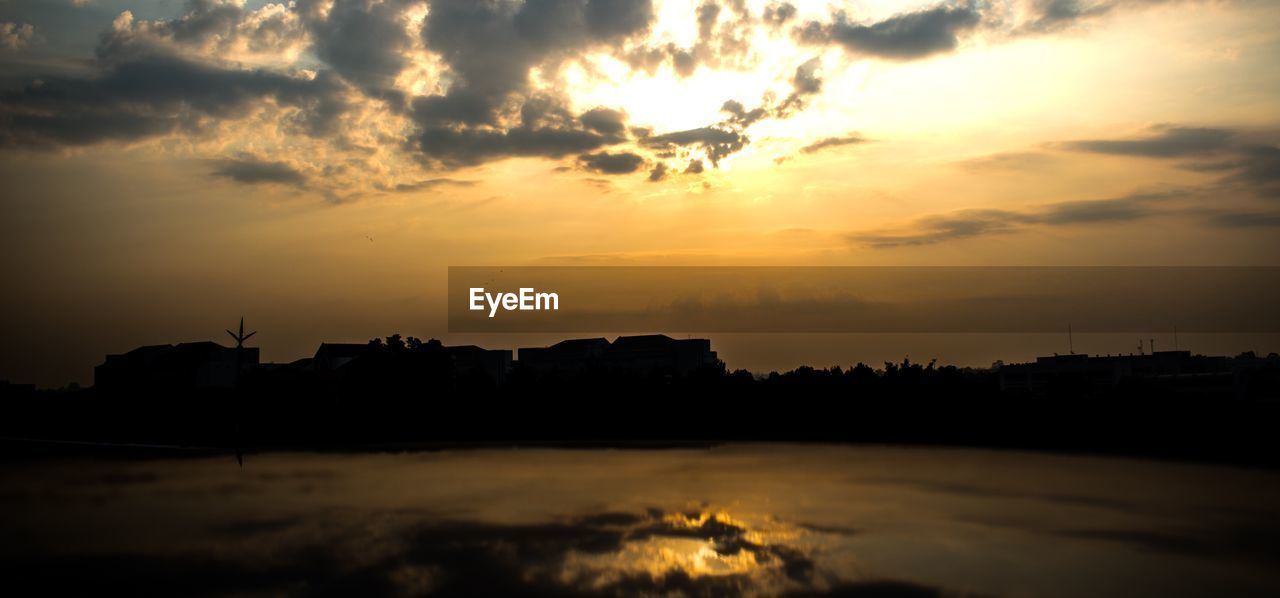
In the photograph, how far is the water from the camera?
14.0 m

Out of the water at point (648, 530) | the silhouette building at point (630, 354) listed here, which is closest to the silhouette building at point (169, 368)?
the silhouette building at point (630, 354)

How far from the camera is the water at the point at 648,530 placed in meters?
14.0

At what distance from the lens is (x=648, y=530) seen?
1827cm

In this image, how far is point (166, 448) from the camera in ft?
138

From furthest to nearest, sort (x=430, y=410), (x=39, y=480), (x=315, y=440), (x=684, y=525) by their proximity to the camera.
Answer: (x=430, y=410) → (x=315, y=440) → (x=39, y=480) → (x=684, y=525)

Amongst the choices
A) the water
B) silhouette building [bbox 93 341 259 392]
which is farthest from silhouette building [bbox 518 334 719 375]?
the water

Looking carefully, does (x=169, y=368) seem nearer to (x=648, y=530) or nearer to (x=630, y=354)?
(x=630, y=354)

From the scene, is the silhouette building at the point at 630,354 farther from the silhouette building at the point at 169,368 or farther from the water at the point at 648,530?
the water at the point at 648,530

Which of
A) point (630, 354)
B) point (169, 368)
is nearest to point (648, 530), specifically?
point (169, 368)

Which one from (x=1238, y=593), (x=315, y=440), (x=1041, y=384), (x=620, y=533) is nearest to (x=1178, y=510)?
(x=1238, y=593)

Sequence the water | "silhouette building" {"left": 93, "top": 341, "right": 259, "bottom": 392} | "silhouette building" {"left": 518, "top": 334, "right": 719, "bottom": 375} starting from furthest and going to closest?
"silhouette building" {"left": 518, "top": 334, "right": 719, "bottom": 375}
"silhouette building" {"left": 93, "top": 341, "right": 259, "bottom": 392}
the water

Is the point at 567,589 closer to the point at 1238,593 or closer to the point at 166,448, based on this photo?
the point at 1238,593

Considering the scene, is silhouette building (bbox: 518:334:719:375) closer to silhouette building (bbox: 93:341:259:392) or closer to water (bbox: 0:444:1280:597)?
silhouette building (bbox: 93:341:259:392)

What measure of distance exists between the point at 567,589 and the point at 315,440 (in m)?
36.4
